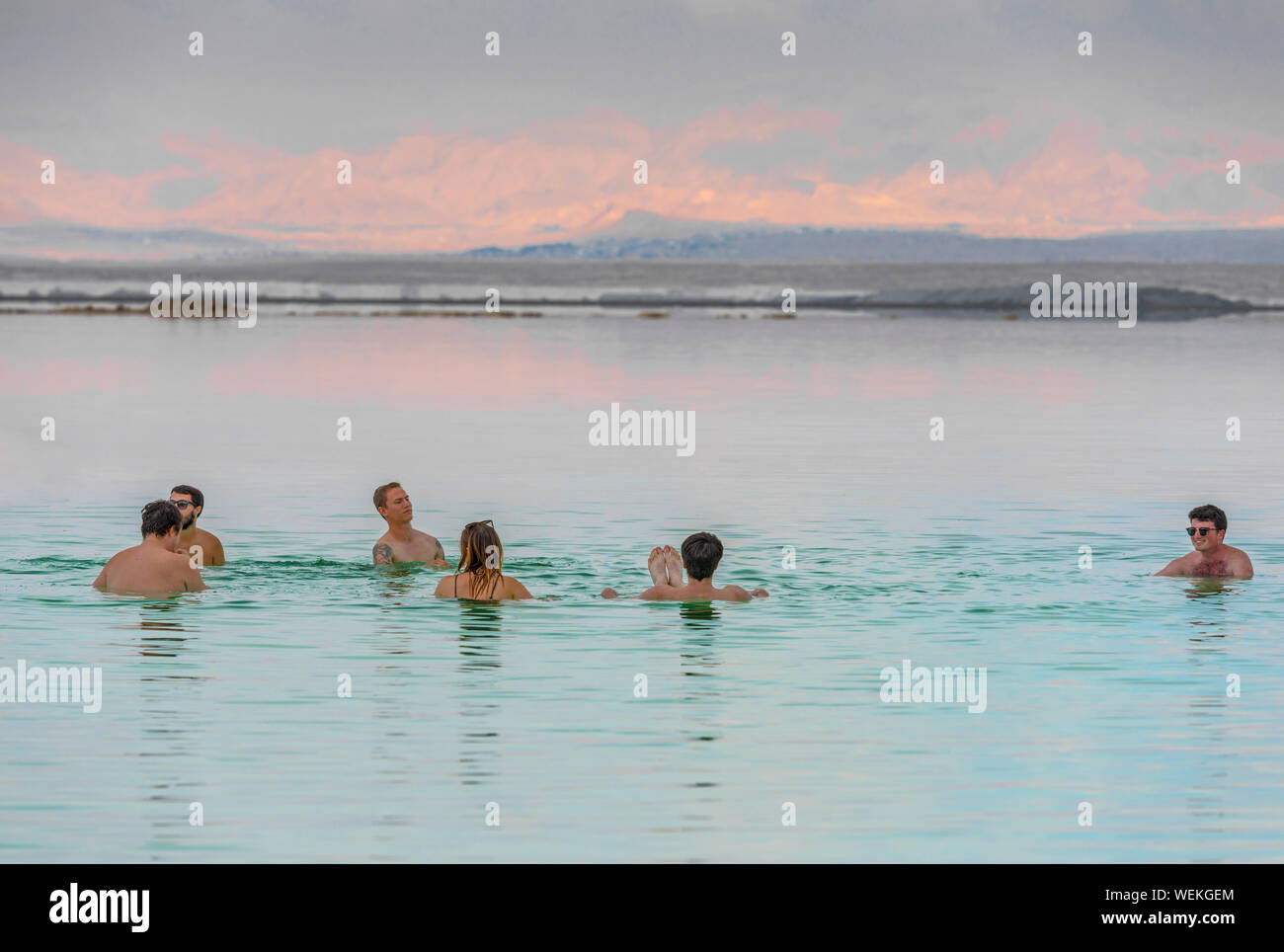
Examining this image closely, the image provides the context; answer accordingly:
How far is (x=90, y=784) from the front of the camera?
39.3ft

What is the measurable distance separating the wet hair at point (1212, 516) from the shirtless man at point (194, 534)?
393 inches

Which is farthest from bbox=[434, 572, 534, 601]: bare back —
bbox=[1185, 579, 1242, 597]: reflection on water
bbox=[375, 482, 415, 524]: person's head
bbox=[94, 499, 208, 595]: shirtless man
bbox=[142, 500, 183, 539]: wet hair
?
bbox=[1185, 579, 1242, 597]: reflection on water

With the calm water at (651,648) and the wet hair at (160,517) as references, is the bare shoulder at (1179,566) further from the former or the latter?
the wet hair at (160,517)

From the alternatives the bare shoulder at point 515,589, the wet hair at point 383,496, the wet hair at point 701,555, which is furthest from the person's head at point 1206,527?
the wet hair at point 383,496

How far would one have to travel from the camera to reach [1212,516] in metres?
19.7

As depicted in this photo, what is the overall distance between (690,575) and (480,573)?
1.99 m

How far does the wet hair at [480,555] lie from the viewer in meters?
18.2

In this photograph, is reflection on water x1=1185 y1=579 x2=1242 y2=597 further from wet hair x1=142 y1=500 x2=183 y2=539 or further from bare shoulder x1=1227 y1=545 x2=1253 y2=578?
wet hair x1=142 y1=500 x2=183 y2=539

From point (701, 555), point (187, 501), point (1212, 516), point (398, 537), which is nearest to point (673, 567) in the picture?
point (701, 555)

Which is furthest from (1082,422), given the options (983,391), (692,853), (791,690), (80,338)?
(80,338)

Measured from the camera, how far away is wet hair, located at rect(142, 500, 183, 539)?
731 inches
